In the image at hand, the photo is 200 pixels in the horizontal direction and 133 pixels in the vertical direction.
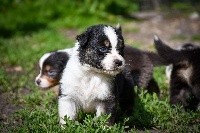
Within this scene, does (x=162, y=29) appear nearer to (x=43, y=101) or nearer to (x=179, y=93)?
(x=179, y=93)

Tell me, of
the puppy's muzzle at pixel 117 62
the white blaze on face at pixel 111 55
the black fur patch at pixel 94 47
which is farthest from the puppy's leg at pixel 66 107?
the puppy's muzzle at pixel 117 62

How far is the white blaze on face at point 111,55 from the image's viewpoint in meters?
4.78

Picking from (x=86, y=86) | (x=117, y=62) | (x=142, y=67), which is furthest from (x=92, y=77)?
(x=142, y=67)

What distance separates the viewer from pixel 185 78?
20.4ft

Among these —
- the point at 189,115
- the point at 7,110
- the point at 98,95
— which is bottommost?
the point at 7,110

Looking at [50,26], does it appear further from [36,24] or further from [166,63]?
[166,63]

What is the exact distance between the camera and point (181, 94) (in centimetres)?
623

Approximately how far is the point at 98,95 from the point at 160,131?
869mm

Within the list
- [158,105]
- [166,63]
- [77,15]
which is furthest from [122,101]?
[77,15]

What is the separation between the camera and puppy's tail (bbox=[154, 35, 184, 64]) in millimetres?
6301

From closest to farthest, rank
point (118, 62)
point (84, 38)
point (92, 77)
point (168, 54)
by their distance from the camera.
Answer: point (118, 62) → point (84, 38) → point (92, 77) → point (168, 54)

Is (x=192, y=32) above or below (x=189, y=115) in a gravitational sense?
below

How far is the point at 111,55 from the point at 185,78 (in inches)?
67.8

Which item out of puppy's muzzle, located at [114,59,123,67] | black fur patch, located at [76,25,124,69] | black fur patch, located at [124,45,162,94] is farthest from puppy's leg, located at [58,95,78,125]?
black fur patch, located at [124,45,162,94]
